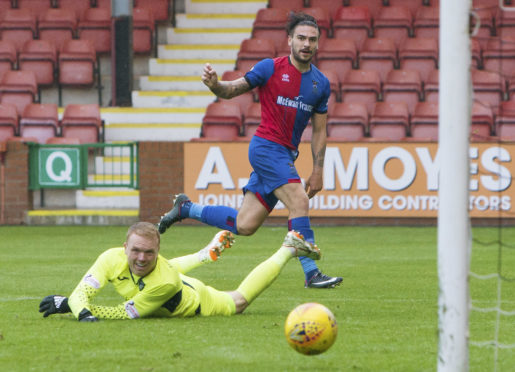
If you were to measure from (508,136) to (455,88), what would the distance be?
12285 mm

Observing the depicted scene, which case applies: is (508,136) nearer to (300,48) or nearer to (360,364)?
(300,48)

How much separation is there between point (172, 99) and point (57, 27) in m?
3.07

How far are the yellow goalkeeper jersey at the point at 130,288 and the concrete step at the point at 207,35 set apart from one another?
14953mm

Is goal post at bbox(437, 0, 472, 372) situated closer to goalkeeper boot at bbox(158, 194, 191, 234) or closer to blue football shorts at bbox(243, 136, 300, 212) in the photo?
blue football shorts at bbox(243, 136, 300, 212)

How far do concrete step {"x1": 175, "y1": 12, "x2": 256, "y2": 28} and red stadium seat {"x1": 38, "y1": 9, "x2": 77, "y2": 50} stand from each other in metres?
2.24

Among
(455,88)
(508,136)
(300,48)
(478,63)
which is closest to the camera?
(455,88)

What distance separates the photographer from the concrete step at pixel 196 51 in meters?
20.4

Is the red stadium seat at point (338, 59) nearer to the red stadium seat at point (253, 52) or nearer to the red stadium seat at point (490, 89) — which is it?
the red stadium seat at point (253, 52)

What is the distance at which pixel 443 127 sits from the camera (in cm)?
389

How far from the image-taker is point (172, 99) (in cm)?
1939

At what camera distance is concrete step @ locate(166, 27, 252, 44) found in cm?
2070

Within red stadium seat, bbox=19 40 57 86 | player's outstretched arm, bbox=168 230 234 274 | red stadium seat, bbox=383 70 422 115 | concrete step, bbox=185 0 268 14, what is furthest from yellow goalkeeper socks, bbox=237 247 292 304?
concrete step, bbox=185 0 268 14

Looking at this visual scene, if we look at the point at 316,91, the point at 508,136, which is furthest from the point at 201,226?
the point at 316,91

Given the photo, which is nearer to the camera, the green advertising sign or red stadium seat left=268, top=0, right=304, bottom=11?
the green advertising sign
